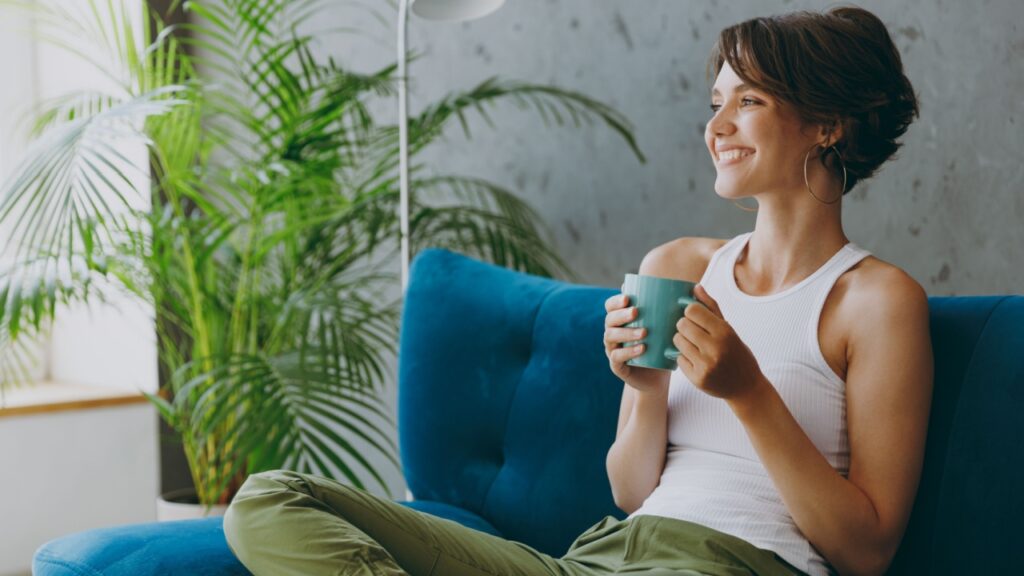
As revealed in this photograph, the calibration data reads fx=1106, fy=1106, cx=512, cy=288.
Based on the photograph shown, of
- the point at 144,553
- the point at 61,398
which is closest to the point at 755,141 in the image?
the point at 144,553

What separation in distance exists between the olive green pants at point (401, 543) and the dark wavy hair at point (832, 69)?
0.51m

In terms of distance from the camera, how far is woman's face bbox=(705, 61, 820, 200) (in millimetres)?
1338

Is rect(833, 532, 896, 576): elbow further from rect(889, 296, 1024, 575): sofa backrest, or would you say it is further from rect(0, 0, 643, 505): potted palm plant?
rect(0, 0, 643, 505): potted palm plant

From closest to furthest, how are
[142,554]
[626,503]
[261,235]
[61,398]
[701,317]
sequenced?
[701,317] → [142,554] → [626,503] → [261,235] → [61,398]

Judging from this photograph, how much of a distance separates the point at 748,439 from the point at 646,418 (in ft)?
0.43

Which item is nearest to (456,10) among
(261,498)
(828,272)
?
(828,272)

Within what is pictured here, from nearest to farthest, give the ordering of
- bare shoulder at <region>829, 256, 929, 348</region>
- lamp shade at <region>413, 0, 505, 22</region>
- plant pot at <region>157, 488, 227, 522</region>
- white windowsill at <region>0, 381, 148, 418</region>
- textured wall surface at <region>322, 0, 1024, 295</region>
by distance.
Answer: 1. bare shoulder at <region>829, 256, 929, 348</region>
2. textured wall surface at <region>322, 0, 1024, 295</region>
3. lamp shade at <region>413, 0, 505, 22</region>
4. plant pot at <region>157, 488, 227, 522</region>
5. white windowsill at <region>0, 381, 148, 418</region>

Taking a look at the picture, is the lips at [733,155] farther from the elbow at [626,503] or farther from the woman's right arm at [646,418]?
the elbow at [626,503]

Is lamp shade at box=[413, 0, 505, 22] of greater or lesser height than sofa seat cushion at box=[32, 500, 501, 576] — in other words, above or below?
above

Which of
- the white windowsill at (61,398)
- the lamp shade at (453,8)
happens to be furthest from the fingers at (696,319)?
the white windowsill at (61,398)

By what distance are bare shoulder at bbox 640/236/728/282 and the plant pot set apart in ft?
4.05

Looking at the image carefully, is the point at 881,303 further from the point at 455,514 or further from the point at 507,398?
the point at 455,514

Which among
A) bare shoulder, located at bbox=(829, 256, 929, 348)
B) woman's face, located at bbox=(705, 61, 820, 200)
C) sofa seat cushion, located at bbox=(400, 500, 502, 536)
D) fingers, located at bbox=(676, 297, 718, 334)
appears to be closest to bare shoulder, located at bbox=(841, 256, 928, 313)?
bare shoulder, located at bbox=(829, 256, 929, 348)

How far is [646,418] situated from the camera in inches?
54.4
